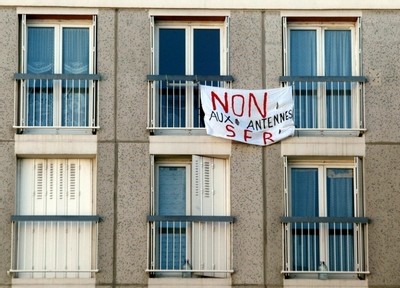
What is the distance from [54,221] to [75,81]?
2.72 meters

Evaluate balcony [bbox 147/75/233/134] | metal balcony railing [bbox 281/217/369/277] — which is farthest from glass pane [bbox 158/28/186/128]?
metal balcony railing [bbox 281/217/369/277]

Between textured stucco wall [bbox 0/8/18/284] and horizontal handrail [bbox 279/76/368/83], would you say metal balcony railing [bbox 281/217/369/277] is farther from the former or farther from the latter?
textured stucco wall [bbox 0/8/18/284]

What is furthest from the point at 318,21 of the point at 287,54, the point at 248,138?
the point at 248,138

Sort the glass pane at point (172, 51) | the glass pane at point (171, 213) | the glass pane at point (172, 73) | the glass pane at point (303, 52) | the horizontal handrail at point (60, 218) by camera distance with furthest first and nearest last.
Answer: the glass pane at point (303, 52)
the glass pane at point (172, 51)
the glass pane at point (172, 73)
the glass pane at point (171, 213)
the horizontal handrail at point (60, 218)

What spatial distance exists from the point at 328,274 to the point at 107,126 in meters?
5.02

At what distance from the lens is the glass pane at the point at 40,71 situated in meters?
26.2

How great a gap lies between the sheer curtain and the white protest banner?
0.84 ft

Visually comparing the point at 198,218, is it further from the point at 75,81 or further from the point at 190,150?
the point at 75,81

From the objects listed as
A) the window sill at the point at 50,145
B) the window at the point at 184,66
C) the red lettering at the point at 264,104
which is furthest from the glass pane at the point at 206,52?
the window sill at the point at 50,145

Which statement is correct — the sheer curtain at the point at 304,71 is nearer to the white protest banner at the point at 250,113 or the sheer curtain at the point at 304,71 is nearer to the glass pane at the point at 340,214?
the white protest banner at the point at 250,113

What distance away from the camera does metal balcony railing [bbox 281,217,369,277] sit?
2584 centimetres

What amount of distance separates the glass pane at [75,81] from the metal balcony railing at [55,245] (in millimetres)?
1914

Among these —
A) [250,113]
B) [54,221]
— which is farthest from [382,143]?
[54,221]

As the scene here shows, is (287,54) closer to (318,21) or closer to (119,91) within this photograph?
(318,21)
